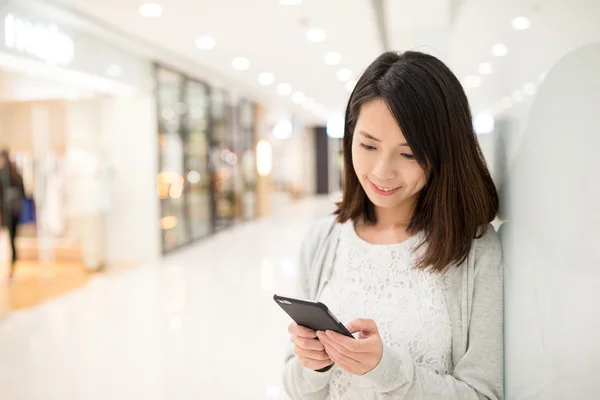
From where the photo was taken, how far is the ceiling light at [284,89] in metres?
11.5

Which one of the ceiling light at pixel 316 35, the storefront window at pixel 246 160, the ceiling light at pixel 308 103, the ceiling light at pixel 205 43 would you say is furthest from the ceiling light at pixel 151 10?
the ceiling light at pixel 308 103

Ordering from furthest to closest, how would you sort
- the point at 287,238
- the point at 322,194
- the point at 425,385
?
the point at 322,194 → the point at 287,238 → the point at 425,385

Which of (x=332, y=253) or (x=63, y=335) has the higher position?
Answer: (x=332, y=253)

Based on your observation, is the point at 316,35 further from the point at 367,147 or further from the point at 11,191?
the point at 367,147

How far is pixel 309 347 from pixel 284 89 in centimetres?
1141

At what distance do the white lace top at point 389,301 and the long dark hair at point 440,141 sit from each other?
0.24ft

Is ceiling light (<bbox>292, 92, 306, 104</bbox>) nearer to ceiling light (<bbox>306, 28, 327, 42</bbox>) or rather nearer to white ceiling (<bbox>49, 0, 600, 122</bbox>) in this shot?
white ceiling (<bbox>49, 0, 600, 122</bbox>)

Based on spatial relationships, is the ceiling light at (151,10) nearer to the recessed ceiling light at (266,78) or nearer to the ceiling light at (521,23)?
the recessed ceiling light at (266,78)

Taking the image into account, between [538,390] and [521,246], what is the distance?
265 millimetres

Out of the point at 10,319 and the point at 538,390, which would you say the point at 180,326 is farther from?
the point at 538,390

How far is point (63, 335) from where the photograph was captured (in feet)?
16.6

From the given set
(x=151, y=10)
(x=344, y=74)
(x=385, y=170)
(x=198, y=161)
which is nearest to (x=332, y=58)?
(x=344, y=74)

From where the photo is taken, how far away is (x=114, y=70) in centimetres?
769

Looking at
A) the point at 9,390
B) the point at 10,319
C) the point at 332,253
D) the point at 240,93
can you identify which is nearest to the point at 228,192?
the point at 240,93
